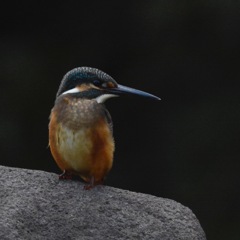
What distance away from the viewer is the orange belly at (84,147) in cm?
468

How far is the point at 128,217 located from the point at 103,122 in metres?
0.50

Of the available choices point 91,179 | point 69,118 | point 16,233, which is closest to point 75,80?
point 69,118

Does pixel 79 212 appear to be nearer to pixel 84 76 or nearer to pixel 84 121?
pixel 84 121

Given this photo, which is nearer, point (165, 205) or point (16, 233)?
point (16, 233)

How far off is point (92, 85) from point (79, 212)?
2.07 ft

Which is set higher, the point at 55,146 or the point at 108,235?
the point at 55,146

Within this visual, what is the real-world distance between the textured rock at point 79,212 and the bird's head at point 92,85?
1.59ft

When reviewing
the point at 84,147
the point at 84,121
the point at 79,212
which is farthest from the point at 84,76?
the point at 79,212

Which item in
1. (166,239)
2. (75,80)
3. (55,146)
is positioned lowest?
(166,239)

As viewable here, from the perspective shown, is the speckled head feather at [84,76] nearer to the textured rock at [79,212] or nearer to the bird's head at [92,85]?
the bird's head at [92,85]

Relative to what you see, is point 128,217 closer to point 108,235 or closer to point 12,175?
point 108,235

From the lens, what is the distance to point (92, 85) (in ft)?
15.5

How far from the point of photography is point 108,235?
4.68m

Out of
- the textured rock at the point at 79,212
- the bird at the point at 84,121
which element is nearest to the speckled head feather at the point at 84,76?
the bird at the point at 84,121
